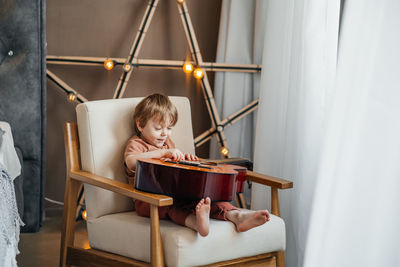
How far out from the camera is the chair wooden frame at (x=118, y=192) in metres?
1.62

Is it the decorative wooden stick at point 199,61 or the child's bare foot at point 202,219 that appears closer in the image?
the child's bare foot at point 202,219

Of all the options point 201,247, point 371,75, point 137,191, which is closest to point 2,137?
point 137,191

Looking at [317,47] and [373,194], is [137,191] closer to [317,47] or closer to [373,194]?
[373,194]

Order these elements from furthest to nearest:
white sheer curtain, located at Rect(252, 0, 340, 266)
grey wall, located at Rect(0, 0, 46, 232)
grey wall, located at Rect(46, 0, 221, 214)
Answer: grey wall, located at Rect(46, 0, 221, 214), grey wall, located at Rect(0, 0, 46, 232), white sheer curtain, located at Rect(252, 0, 340, 266)

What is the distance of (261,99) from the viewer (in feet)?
8.01

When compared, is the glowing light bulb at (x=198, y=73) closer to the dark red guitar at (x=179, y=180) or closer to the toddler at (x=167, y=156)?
the toddler at (x=167, y=156)

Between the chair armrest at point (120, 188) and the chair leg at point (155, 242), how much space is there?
4 cm

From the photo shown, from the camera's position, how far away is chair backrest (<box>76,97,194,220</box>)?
6.42ft

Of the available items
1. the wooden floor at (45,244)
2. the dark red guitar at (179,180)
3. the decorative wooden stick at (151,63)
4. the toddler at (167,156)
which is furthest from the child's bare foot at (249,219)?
the decorative wooden stick at (151,63)

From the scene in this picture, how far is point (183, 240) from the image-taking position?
1.62 metres

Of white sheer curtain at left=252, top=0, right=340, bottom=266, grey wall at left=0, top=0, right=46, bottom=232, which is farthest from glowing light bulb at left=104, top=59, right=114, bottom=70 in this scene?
white sheer curtain at left=252, top=0, right=340, bottom=266

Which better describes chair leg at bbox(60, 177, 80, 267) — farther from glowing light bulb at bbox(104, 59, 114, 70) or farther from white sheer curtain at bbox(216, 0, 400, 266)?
glowing light bulb at bbox(104, 59, 114, 70)

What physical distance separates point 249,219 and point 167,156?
42 cm

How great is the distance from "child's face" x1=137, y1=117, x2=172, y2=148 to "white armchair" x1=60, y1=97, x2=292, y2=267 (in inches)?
4.0
